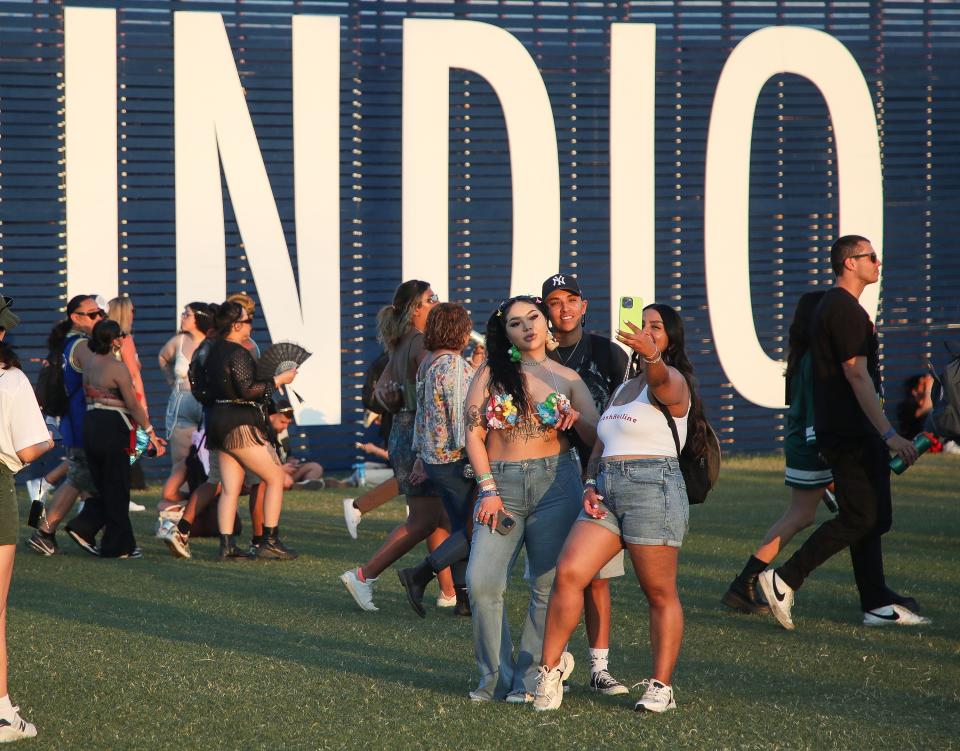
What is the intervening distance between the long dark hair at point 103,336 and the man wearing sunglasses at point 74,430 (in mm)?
97

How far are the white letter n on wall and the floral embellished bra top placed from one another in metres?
9.34

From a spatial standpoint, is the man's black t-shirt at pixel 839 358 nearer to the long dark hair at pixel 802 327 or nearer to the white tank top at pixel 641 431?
the long dark hair at pixel 802 327

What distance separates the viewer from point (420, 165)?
48.3ft

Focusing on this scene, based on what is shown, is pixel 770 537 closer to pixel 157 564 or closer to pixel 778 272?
pixel 157 564

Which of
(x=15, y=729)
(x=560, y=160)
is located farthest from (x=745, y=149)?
(x=15, y=729)

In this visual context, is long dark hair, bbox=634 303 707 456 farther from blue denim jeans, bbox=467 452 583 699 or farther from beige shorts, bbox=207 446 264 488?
beige shorts, bbox=207 446 264 488

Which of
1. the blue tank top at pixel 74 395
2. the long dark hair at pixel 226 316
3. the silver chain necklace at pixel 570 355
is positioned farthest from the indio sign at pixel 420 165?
the silver chain necklace at pixel 570 355

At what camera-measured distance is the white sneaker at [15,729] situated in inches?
190

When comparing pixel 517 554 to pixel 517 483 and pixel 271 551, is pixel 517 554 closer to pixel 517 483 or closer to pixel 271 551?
pixel 517 483

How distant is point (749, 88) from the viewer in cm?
1552

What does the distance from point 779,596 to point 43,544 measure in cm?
534

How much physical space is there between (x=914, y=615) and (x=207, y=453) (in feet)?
18.4

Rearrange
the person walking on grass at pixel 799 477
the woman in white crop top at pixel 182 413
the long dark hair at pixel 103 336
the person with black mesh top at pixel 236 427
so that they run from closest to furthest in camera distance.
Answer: the person walking on grass at pixel 799 477, the person with black mesh top at pixel 236 427, the long dark hair at pixel 103 336, the woman in white crop top at pixel 182 413

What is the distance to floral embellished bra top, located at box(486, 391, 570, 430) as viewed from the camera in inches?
207
